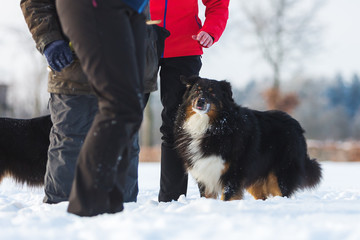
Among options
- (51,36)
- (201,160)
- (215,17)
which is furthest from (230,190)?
(51,36)

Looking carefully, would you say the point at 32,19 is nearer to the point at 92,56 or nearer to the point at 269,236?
the point at 92,56

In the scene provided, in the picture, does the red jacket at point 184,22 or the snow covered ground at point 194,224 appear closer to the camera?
the snow covered ground at point 194,224

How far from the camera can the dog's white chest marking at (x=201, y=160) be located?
346cm

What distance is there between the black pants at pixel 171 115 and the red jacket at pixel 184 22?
0.09 metres

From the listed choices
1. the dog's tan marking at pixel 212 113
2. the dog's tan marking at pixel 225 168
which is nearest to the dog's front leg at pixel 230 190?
the dog's tan marking at pixel 225 168

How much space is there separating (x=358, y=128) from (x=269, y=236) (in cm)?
4500

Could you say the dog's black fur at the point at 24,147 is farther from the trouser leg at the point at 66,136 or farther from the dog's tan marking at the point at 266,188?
the dog's tan marking at the point at 266,188

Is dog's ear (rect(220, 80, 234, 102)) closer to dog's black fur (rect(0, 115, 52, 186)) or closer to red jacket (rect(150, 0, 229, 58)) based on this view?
red jacket (rect(150, 0, 229, 58))

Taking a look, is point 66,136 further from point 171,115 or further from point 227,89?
point 227,89

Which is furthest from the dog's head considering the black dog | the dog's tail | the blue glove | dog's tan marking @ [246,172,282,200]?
the dog's tail

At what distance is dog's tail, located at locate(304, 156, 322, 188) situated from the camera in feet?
14.2

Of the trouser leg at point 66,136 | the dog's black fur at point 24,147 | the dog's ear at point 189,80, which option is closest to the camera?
the trouser leg at point 66,136

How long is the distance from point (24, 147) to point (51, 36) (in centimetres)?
191

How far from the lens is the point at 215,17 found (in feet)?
10.3
